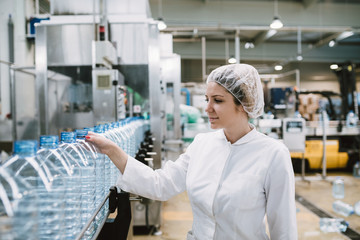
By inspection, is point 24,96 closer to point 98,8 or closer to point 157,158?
point 98,8

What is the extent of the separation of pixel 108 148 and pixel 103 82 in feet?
5.38

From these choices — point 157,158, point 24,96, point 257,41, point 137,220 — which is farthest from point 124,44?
point 257,41

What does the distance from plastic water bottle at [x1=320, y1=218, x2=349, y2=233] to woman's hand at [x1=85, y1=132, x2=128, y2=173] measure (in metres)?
2.97

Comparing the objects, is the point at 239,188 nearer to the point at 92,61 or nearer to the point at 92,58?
the point at 92,58

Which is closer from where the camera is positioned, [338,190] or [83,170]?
[83,170]

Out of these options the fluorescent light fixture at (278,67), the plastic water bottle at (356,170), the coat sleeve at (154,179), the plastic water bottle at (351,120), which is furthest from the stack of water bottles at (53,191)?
the fluorescent light fixture at (278,67)

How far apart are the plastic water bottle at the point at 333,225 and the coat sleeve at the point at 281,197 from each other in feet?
8.33

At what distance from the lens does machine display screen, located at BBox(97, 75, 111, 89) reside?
268cm

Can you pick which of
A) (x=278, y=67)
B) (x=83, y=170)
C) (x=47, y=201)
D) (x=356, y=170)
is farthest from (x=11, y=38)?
(x=278, y=67)

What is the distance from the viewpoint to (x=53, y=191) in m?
1.09

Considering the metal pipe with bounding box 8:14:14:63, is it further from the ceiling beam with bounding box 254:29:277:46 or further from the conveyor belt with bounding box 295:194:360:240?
the ceiling beam with bounding box 254:29:277:46

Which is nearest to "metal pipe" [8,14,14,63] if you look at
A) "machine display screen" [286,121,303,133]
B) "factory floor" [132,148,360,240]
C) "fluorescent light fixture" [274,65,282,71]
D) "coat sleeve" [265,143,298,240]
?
"factory floor" [132,148,360,240]

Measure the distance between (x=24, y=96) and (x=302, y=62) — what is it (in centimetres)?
1033

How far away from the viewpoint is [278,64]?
11195mm
